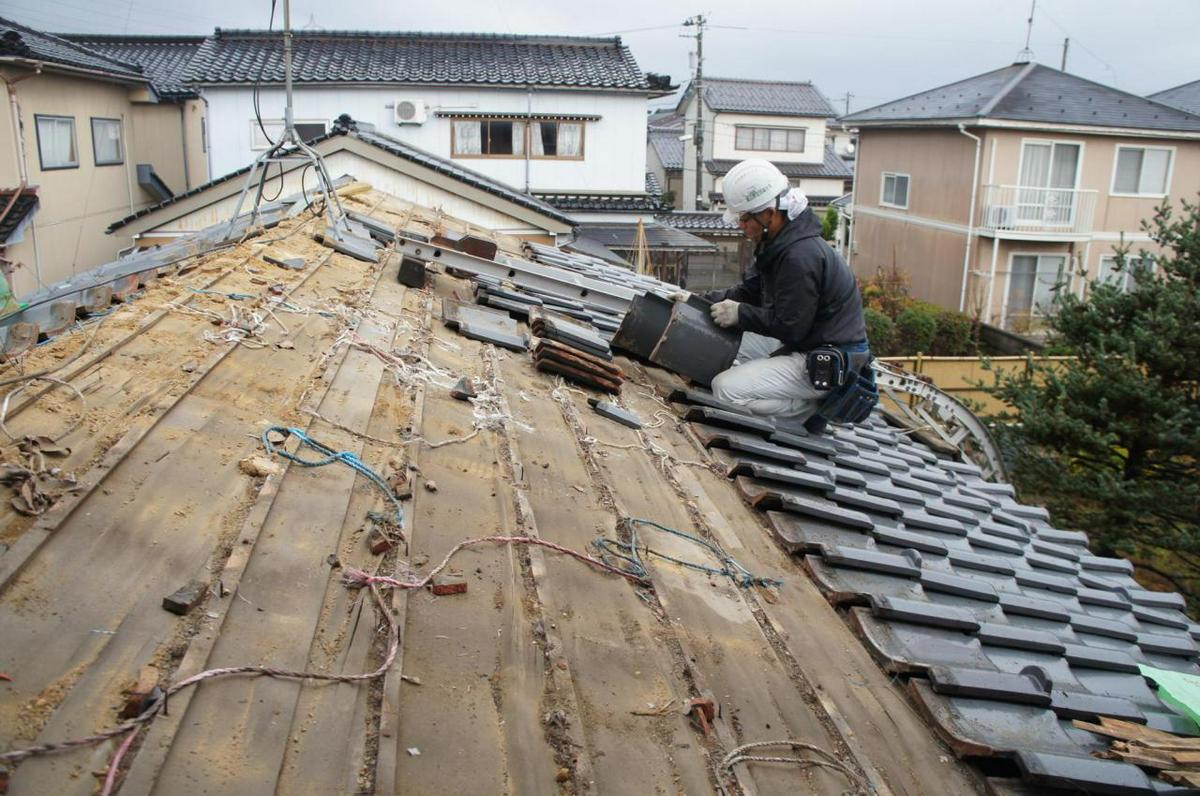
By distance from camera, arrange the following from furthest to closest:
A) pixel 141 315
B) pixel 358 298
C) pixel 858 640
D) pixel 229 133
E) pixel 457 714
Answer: pixel 229 133 → pixel 358 298 → pixel 141 315 → pixel 858 640 → pixel 457 714

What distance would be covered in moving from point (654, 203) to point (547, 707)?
73.4 ft

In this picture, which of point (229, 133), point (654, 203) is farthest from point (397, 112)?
point (654, 203)

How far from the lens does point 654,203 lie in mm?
24047

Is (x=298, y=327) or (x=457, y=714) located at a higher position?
(x=298, y=327)

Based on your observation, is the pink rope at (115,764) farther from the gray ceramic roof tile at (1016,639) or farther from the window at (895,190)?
the window at (895,190)

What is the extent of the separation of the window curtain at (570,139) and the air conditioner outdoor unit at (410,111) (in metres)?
3.59

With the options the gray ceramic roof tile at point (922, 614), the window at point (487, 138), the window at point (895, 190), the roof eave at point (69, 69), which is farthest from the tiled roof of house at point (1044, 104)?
the gray ceramic roof tile at point (922, 614)

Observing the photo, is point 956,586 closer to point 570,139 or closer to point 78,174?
point 570,139

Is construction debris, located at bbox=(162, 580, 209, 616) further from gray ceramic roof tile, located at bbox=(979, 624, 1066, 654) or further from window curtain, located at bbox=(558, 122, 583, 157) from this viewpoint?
window curtain, located at bbox=(558, 122, 583, 157)

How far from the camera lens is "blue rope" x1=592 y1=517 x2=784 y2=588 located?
351 centimetres

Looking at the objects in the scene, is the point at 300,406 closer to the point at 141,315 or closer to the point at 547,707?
the point at 141,315

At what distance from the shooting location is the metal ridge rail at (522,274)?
691 cm

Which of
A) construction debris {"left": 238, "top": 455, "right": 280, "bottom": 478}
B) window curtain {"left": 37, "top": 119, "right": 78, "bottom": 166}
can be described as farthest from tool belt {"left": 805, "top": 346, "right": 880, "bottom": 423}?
window curtain {"left": 37, "top": 119, "right": 78, "bottom": 166}

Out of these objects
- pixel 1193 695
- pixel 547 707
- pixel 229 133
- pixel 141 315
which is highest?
pixel 229 133
